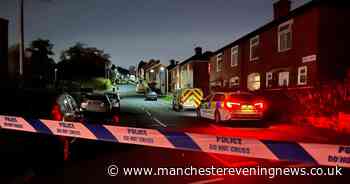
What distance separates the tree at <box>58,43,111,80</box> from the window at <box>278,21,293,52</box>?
175 ft

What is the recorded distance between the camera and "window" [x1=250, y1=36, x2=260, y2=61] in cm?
2914

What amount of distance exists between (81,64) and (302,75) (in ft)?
190

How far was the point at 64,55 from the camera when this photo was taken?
249 ft

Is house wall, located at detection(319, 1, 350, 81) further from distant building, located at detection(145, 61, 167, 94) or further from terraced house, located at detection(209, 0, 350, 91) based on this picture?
distant building, located at detection(145, 61, 167, 94)

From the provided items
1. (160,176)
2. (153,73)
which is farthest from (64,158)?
(153,73)

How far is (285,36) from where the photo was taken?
965 inches

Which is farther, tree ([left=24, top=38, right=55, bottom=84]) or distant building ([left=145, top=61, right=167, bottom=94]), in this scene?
distant building ([left=145, top=61, right=167, bottom=94])

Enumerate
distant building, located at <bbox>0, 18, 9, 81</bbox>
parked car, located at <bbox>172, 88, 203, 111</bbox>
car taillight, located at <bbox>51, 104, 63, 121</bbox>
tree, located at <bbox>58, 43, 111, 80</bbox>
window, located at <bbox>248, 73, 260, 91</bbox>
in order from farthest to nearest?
tree, located at <bbox>58, 43, 111, 80</bbox> < distant building, located at <bbox>0, 18, 9, 81</bbox> < parked car, located at <bbox>172, 88, 203, 111</bbox> < window, located at <bbox>248, 73, 260, 91</bbox> < car taillight, located at <bbox>51, 104, 63, 121</bbox>

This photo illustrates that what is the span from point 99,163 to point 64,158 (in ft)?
2.71

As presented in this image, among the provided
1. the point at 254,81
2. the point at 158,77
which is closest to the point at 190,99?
the point at 254,81
